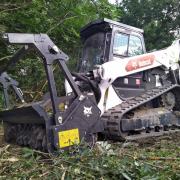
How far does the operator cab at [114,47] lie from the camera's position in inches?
302

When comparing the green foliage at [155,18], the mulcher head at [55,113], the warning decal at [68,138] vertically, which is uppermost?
the green foliage at [155,18]

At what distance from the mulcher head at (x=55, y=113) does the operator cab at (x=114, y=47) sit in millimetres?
1700

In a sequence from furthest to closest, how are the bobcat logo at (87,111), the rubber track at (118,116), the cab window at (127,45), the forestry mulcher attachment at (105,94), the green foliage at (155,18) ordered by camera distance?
the green foliage at (155,18)
the cab window at (127,45)
the rubber track at (118,116)
the bobcat logo at (87,111)
the forestry mulcher attachment at (105,94)

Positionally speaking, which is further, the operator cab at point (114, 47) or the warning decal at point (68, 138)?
the operator cab at point (114, 47)

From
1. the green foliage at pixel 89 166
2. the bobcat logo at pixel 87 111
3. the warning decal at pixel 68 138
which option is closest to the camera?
the green foliage at pixel 89 166

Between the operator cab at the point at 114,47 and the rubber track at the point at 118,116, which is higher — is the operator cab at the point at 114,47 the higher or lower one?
the higher one

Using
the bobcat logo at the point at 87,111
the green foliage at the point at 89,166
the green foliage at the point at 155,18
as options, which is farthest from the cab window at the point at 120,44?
the green foliage at the point at 155,18

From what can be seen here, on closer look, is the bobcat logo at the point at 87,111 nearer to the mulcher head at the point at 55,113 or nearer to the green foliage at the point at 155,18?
the mulcher head at the point at 55,113

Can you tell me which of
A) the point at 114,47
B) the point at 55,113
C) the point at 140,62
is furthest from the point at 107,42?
the point at 55,113

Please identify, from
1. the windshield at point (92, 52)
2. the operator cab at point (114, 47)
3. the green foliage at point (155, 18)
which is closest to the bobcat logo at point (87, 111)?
the operator cab at point (114, 47)

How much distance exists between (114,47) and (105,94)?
0.97 metres

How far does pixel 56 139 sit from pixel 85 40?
3.45 metres

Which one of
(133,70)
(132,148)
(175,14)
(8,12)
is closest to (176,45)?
(133,70)

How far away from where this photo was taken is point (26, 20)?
12016 mm
